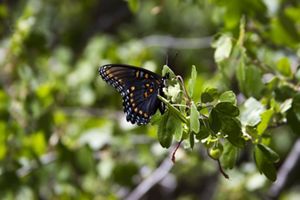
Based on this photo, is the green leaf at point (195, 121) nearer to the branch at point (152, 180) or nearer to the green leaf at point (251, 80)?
the green leaf at point (251, 80)

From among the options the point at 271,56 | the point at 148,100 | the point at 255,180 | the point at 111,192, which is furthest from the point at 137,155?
the point at 148,100

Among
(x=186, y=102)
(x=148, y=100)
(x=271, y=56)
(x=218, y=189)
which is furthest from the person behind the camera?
(x=218, y=189)

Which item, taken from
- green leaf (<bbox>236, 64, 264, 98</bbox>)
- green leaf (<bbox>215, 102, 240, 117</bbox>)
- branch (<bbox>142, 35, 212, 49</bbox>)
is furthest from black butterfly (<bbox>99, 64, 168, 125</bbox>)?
branch (<bbox>142, 35, 212, 49</bbox>)

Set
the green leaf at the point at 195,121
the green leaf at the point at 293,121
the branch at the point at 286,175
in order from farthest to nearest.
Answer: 1. the branch at the point at 286,175
2. the green leaf at the point at 293,121
3. the green leaf at the point at 195,121

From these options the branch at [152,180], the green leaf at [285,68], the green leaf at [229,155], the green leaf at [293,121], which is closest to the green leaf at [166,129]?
the green leaf at [229,155]

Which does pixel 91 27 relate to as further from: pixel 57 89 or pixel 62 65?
pixel 57 89
